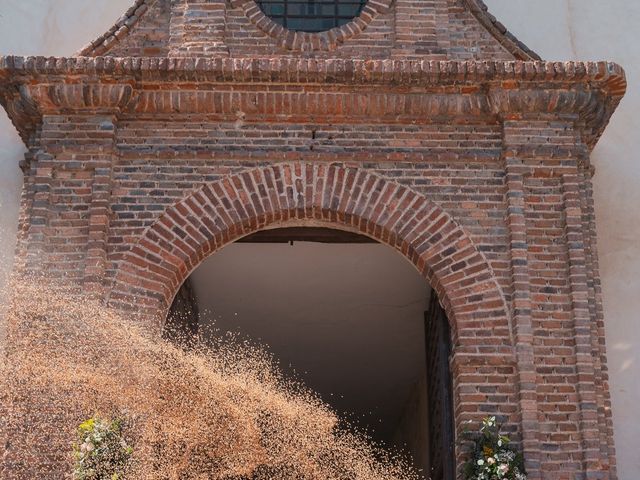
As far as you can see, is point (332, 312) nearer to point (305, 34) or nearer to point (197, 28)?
point (305, 34)

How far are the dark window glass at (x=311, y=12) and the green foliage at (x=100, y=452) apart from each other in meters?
4.27

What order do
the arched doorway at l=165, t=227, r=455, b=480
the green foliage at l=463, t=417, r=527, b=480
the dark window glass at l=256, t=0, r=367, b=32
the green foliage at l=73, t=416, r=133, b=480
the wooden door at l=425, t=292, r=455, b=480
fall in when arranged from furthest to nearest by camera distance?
1. the arched doorway at l=165, t=227, r=455, b=480
2. the dark window glass at l=256, t=0, r=367, b=32
3. the wooden door at l=425, t=292, r=455, b=480
4. the green foliage at l=463, t=417, r=527, b=480
5. the green foliage at l=73, t=416, r=133, b=480

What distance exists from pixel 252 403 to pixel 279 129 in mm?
2329

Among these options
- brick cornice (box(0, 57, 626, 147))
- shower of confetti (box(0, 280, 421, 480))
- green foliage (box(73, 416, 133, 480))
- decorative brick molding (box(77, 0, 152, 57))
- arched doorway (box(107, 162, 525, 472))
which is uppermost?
decorative brick molding (box(77, 0, 152, 57))

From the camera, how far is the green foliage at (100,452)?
337 inches

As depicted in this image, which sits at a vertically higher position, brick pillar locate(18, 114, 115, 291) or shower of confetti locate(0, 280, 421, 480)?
brick pillar locate(18, 114, 115, 291)

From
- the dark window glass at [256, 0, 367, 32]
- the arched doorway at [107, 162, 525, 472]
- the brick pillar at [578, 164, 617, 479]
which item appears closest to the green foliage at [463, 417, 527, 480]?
the arched doorway at [107, 162, 525, 472]

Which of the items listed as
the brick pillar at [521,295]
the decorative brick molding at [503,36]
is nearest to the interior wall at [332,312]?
the brick pillar at [521,295]

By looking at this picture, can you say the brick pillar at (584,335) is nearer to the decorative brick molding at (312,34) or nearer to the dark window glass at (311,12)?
the decorative brick molding at (312,34)

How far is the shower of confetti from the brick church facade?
0.89 ft

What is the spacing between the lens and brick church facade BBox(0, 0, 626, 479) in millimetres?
9586

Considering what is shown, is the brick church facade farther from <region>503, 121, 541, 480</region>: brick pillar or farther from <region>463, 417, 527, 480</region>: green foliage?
<region>463, 417, 527, 480</region>: green foliage

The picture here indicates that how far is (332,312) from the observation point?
1345 cm

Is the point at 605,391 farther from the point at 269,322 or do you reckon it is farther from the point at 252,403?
the point at 269,322
